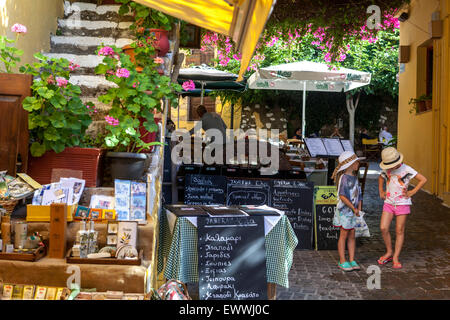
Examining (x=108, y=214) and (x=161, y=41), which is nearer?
(x=108, y=214)

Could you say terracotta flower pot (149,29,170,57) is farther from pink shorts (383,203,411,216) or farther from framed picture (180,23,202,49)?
pink shorts (383,203,411,216)

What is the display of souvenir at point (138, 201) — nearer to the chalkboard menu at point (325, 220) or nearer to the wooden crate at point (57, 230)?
the wooden crate at point (57, 230)

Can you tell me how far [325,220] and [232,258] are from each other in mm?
2673

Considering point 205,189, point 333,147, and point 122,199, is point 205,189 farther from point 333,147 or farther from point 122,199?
point 122,199

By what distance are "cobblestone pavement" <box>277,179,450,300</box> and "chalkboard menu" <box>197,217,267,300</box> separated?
66cm

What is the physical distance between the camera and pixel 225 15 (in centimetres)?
409

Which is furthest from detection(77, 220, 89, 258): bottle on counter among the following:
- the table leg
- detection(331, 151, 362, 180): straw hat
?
detection(331, 151, 362, 180): straw hat

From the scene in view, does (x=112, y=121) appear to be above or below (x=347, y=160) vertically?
above

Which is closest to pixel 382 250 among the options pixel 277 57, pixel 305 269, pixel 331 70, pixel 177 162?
pixel 305 269

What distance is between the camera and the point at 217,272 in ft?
13.4

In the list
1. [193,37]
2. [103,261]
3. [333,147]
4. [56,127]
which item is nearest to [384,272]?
[333,147]

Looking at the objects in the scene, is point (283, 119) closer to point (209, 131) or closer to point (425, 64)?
point (425, 64)

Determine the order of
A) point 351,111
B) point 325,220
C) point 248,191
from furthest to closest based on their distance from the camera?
point 351,111, point 248,191, point 325,220

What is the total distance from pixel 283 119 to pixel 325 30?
1214 cm
